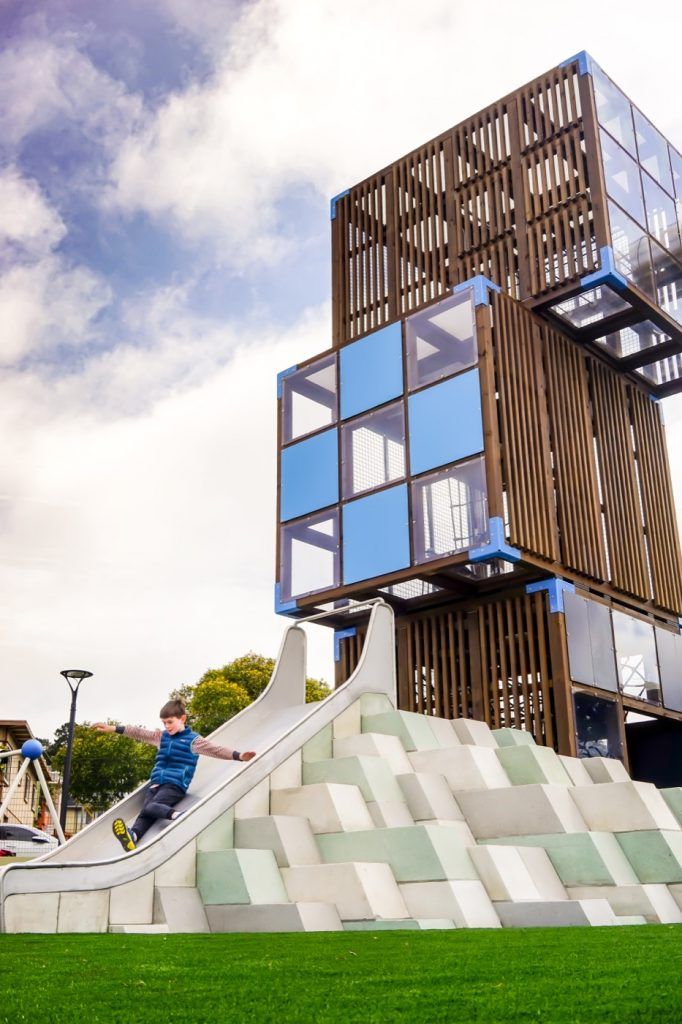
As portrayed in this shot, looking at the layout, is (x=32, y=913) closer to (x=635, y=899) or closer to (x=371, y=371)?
(x=635, y=899)

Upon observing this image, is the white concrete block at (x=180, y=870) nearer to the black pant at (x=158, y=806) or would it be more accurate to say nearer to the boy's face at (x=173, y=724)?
the black pant at (x=158, y=806)

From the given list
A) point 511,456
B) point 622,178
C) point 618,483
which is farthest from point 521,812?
point 622,178

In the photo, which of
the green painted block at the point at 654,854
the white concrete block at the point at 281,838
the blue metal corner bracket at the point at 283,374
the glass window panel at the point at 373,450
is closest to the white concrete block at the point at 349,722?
the white concrete block at the point at 281,838

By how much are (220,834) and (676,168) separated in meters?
23.5

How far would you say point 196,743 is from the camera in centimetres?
1150

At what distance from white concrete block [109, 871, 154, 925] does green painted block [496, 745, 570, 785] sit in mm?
5608

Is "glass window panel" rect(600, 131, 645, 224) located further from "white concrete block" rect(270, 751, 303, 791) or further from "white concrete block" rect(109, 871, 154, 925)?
"white concrete block" rect(109, 871, 154, 925)

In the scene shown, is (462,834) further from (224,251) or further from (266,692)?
(224,251)

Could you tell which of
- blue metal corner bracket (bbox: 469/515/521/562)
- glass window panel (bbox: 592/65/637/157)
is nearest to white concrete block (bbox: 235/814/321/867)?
blue metal corner bracket (bbox: 469/515/521/562)

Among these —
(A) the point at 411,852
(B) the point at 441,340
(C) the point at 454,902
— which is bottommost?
(C) the point at 454,902

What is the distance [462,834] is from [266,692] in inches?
183

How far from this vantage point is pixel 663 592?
25.1 m

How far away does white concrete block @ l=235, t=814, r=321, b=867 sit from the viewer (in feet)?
36.3

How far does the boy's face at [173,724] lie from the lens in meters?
11.5
